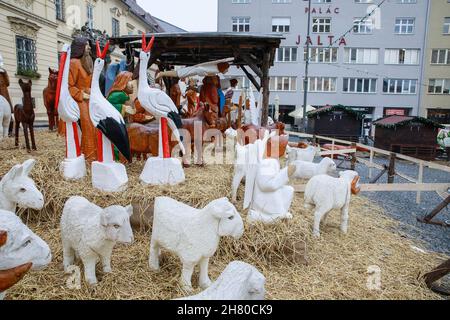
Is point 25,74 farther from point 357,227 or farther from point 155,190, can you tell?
point 357,227

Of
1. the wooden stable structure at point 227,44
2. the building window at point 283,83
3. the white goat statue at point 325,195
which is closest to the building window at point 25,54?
the wooden stable structure at point 227,44

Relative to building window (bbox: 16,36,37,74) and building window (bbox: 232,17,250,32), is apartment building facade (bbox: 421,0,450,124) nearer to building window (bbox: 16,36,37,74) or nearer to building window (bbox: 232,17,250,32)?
building window (bbox: 232,17,250,32)

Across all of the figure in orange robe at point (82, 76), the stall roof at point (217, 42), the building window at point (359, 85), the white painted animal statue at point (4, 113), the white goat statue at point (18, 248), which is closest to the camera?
the white goat statue at point (18, 248)

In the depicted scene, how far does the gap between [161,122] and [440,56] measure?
25491mm

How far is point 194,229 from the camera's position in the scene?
2016mm

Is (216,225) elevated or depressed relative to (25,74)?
depressed

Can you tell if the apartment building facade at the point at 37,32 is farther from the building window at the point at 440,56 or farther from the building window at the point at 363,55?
the building window at the point at 440,56

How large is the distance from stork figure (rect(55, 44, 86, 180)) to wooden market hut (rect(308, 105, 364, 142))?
1232cm

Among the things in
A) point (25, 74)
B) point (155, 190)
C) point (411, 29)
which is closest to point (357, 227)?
point (155, 190)

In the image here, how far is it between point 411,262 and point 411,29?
24.4 metres

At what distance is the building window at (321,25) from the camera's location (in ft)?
73.3

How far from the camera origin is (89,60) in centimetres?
351

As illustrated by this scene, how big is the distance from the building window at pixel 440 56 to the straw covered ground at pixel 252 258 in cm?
2387

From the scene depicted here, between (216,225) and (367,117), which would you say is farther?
(367,117)
